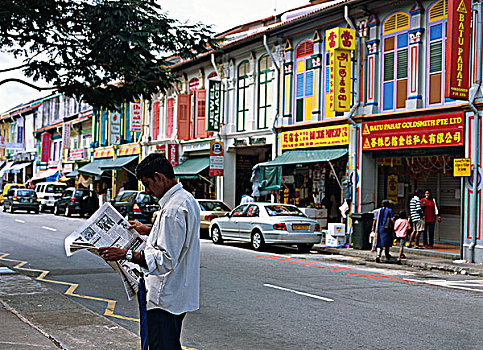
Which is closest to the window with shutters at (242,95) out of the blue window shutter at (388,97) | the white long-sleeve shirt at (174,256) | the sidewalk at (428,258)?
the blue window shutter at (388,97)

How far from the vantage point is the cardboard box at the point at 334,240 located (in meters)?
18.7

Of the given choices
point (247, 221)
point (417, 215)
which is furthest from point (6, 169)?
point (417, 215)

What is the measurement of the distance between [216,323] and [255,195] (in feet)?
54.3

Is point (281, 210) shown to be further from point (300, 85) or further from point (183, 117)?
point (183, 117)

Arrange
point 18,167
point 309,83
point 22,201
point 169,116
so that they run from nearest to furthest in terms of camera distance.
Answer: point 309,83, point 169,116, point 22,201, point 18,167

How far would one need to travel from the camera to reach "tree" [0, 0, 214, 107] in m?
11.4

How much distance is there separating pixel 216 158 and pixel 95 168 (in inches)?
632

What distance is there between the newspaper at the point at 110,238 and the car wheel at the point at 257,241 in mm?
13137

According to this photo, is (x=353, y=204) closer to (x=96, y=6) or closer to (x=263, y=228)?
(x=263, y=228)

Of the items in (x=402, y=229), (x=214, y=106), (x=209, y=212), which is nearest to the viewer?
(x=402, y=229)

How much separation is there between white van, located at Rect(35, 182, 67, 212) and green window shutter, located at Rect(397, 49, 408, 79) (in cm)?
2449

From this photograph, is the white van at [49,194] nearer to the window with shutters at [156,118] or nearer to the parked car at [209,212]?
the window with shutters at [156,118]

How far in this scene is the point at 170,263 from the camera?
3865mm

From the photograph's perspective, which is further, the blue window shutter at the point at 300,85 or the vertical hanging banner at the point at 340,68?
the blue window shutter at the point at 300,85
